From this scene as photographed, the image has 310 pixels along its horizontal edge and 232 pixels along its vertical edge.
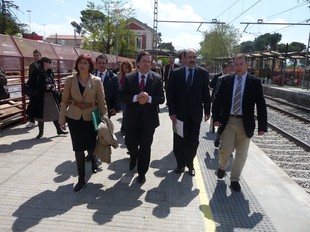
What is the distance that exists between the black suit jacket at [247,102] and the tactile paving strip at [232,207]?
0.83 metres

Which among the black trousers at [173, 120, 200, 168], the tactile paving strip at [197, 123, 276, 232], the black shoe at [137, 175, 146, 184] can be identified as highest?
the black trousers at [173, 120, 200, 168]

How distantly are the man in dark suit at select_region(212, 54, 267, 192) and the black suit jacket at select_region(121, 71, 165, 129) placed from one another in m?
0.89

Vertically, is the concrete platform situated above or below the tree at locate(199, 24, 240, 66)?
below

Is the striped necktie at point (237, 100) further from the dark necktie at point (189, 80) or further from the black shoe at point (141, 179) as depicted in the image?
the black shoe at point (141, 179)

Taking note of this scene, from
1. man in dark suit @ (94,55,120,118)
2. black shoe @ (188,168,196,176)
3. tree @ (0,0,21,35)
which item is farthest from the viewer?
tree @ (0,0,21,35)

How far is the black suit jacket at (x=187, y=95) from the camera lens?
5.18m

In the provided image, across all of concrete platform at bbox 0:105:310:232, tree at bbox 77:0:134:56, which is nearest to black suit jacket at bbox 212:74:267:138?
concrete platform at bbox 0:105:310:232

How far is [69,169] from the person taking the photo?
5.39 metres

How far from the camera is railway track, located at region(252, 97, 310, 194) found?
645 centimetres

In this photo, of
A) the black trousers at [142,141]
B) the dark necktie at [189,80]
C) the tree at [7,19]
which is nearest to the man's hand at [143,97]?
the black trousers at [142,141]

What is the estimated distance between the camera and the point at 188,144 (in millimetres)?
5410

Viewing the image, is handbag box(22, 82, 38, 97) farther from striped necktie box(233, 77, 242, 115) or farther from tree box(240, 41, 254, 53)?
tree box(240, 41, 254, 53)

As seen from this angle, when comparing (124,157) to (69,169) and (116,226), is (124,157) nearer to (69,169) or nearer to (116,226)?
(69,169)

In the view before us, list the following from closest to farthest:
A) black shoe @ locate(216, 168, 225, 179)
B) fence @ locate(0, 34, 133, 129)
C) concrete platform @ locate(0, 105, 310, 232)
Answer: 1. concrete platform @ locate(0, 105, 310, 232)
2. black shoe @ locate(216, 168, 225, 179)
3. fence @ locate(0, 34, 133, 129)
